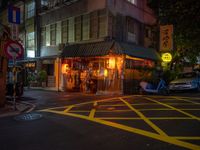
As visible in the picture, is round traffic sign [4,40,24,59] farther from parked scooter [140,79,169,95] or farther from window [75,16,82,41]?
window [75,16,82,41]

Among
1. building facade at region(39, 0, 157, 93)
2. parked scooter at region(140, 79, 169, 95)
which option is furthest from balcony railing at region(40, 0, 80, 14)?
parked scooter at region(140, 79, 169, 95)

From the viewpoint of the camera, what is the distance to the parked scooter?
18781mm

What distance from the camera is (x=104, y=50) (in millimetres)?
20750

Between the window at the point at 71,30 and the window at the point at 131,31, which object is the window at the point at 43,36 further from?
the window at the point at 131,31

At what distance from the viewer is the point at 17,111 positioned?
12.0 meters

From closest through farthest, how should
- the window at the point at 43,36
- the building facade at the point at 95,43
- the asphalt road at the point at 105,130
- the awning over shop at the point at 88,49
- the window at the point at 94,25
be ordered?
the asphalt road at the point at 105,130 → the awning over shop at the point at 88,49 → the building facade at the point at 95,43 → the window at the point at 94,25 → the window at the point at 43,36

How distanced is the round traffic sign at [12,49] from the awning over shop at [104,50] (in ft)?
31.4

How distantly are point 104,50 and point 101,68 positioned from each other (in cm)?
222

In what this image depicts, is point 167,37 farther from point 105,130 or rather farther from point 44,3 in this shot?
point 105,130

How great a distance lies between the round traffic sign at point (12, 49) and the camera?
37.6ft

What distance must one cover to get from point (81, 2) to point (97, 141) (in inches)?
754

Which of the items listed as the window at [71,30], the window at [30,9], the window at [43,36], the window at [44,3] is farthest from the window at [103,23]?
the window at [30,9]

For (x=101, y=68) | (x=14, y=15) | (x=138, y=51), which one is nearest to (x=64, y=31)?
(x=101, y=68)

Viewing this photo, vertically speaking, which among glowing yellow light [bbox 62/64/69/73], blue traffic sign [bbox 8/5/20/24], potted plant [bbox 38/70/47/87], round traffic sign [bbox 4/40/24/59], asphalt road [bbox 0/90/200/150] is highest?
blue traffic sign [bbox 8/5/20/24]
